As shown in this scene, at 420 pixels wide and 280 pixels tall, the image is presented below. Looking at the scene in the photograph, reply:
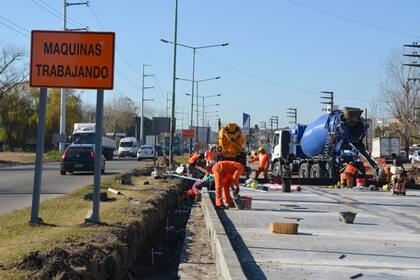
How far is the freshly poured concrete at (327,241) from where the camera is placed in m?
8.34

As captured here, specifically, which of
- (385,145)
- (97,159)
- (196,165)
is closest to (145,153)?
(385,145)

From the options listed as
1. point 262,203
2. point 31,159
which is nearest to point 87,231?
point 262,203

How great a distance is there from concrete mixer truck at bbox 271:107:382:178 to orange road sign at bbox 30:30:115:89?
54.9ft

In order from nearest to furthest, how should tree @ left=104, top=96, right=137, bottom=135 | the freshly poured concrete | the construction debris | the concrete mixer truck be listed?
the freshly poured concrete, the construction debris, the concrete mixer truck, tree @ left=104, top=96, right=137, bottom=135

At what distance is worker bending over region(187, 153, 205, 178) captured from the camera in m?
23.7

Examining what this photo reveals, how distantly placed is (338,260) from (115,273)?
127 inches

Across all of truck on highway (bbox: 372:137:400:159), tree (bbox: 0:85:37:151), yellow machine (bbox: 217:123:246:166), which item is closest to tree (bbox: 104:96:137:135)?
tree (bbox: 0:85:37:151)

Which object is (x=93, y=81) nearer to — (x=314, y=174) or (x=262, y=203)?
(x=262, y=203)

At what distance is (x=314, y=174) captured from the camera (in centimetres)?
3100

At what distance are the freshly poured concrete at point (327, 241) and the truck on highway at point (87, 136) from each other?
3159 cm

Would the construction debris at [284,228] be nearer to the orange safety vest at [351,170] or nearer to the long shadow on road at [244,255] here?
the long shadow on road at [244,255]

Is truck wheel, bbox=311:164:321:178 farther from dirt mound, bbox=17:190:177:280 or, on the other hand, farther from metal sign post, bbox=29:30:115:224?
metal sign post, bbox=29:30:115:224

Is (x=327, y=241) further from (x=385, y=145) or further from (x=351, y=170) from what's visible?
(x=385, y=145)

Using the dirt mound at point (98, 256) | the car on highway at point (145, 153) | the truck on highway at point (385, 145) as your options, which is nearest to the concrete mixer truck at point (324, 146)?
the truck on highway at point (385, 145)
